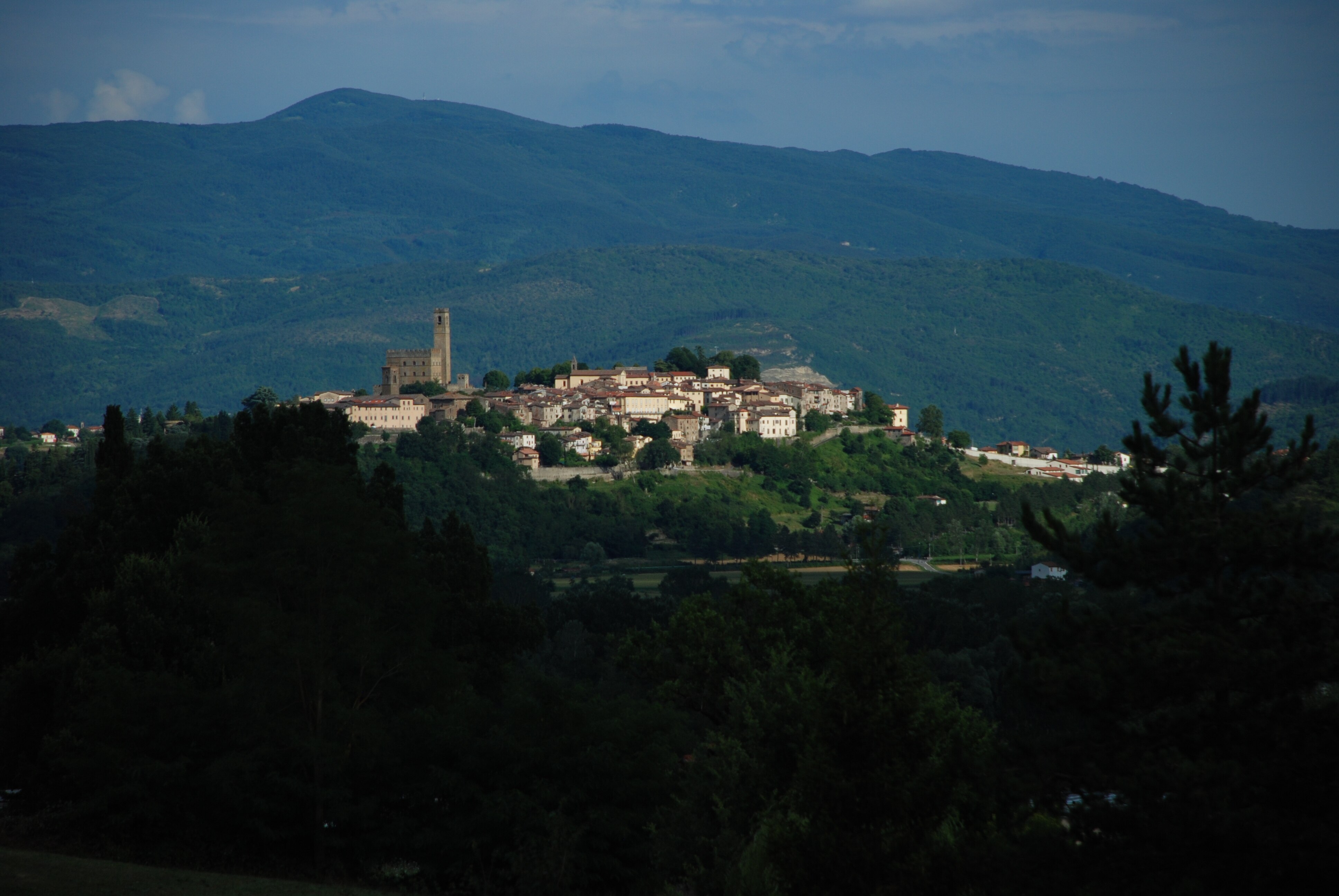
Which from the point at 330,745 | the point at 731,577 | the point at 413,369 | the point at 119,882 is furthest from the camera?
the point at 413,369

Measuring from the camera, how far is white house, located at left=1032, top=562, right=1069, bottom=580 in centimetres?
7904

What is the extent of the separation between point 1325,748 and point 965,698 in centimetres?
2765

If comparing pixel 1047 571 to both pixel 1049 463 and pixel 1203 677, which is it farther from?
pixel 1203 677

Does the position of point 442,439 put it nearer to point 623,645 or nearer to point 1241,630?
point 623,645

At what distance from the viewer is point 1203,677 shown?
14430 mm

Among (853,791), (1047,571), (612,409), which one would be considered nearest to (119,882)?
(853,791)

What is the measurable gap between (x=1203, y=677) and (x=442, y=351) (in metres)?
106

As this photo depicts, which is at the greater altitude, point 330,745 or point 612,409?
point 612,409

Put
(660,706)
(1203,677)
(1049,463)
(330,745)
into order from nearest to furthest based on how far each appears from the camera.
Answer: (1203,677) → (330,745) → (660,706) → (1049,463)

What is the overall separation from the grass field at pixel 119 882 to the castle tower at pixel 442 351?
3610 inches

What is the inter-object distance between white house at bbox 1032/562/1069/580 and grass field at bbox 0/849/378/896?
204 ft

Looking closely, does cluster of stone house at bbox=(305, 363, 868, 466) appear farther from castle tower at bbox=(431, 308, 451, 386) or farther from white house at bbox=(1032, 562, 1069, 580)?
white house at bbox=(1032, 562, 1069, 580)

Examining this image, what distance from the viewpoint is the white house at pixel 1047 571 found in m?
79.0

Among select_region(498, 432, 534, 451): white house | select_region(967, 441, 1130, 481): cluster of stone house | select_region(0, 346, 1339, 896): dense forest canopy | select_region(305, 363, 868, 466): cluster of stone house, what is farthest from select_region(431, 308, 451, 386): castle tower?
select_region(0, 346, 1339, 896): dense forest canopy
